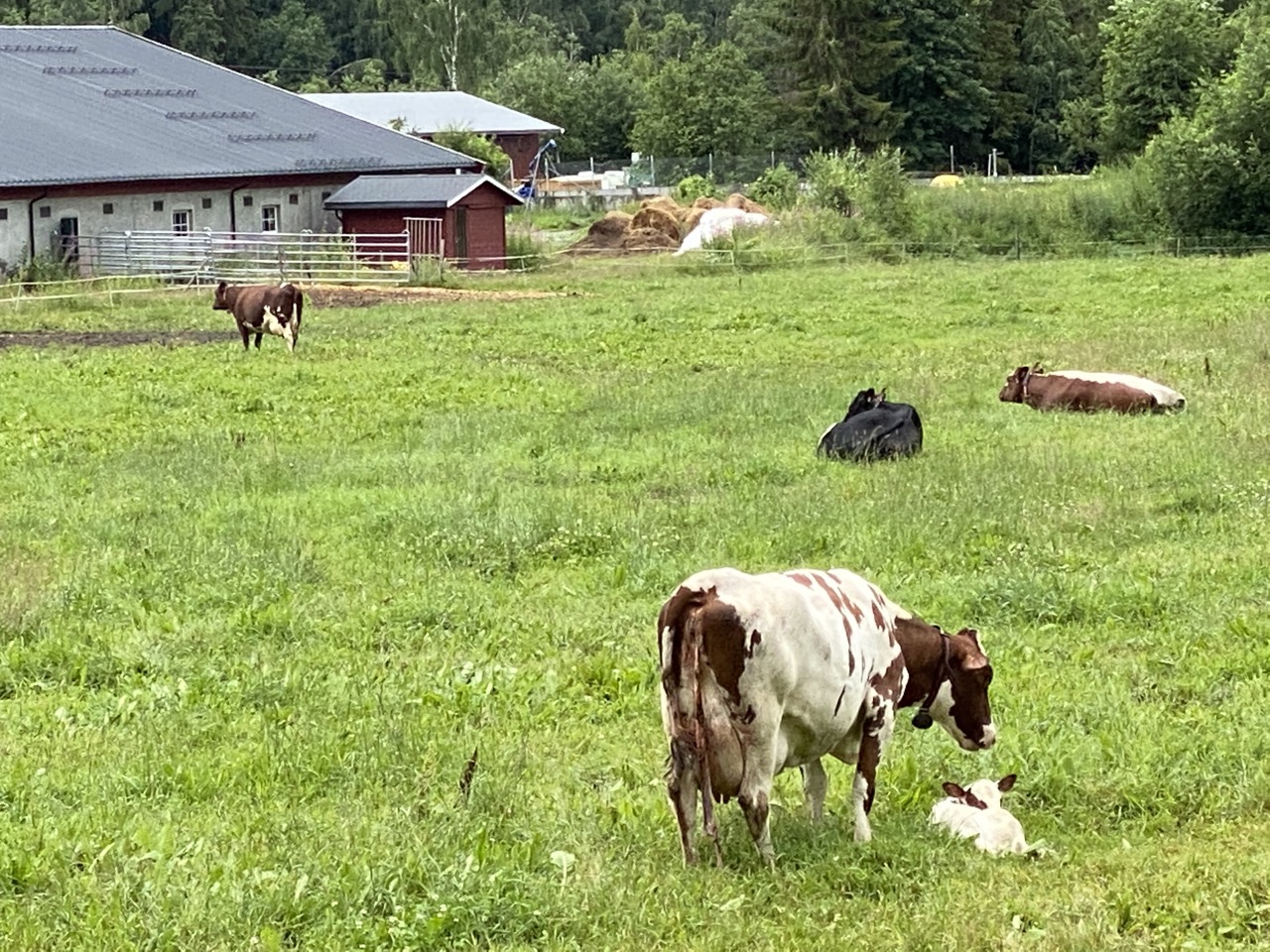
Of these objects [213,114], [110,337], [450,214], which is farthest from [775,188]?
[110,337]

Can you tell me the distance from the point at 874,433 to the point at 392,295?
21.4 metres

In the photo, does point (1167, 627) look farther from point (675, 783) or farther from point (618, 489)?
point (618, 489)

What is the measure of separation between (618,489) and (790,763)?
7177 mm

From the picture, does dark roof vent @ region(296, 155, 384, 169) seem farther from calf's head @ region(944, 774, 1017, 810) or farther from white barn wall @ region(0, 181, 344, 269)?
calf's head @ region(944, 774, 1017, 810)

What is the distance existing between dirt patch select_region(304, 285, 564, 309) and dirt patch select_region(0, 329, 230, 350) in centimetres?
480

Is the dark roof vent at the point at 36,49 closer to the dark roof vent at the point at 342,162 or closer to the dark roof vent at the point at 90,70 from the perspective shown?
the dark roof vent at the point at 90,70

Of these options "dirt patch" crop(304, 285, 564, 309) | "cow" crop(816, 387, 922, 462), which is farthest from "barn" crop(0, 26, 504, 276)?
"cow" crop(816, 387, 922, 462)

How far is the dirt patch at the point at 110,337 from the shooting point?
82.6 ft

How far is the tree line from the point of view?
5509 cm

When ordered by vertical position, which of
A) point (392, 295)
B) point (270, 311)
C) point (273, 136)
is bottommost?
point (270, 311)

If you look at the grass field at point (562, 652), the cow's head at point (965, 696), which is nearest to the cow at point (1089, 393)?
the grass field at point (562, 652)

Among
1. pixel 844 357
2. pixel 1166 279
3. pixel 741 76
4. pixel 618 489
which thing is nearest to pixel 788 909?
pixel 618 489

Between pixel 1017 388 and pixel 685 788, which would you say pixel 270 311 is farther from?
pixel 685 788

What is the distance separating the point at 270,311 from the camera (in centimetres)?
2438
